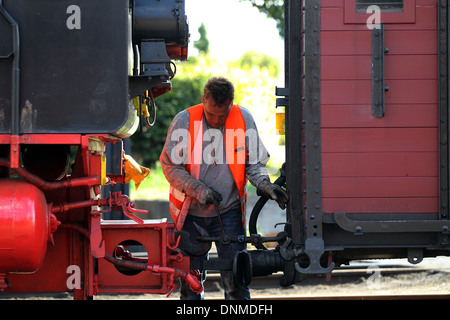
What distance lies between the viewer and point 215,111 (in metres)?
4.76

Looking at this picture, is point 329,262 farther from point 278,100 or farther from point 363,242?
point 278,100

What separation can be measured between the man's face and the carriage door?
2.90ft

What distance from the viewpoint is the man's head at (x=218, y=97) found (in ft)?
15.4

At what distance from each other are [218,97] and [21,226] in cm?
172

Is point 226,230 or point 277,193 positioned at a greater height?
point 277,193

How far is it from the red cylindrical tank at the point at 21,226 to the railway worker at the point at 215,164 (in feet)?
4.00

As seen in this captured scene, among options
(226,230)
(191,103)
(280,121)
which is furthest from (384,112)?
(191,103)

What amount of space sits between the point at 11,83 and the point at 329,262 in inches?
94.2

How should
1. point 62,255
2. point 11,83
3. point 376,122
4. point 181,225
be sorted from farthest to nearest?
1. point 181,225
2. point 62,255
3. point 376,122
4. point 11,83

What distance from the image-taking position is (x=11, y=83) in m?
3.84

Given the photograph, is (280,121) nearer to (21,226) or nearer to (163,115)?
(21,226)

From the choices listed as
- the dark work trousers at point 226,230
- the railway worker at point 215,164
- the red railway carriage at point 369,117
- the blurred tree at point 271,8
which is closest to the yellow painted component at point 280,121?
the railway worker at point 215,164

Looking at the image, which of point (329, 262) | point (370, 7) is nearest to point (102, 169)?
point (329, 262)

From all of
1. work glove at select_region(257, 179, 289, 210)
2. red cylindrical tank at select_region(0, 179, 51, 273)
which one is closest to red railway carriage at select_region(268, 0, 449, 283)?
work glove at select_region(257, 179, 289, 210)
